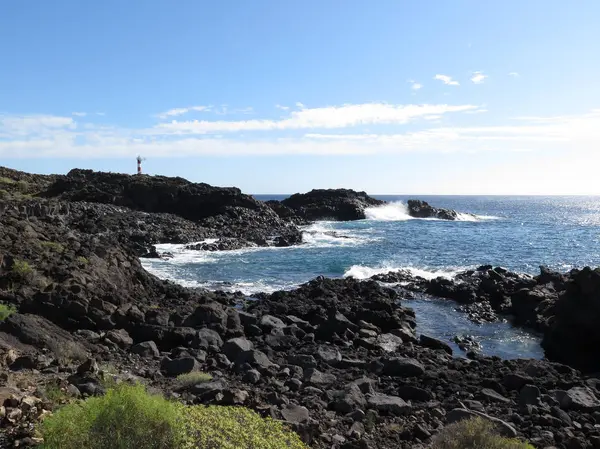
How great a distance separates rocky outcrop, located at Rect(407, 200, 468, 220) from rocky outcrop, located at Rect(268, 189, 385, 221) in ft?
22.6

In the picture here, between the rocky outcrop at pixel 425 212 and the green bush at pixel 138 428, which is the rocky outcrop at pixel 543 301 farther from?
the rocky outcrop at pixel 425 212

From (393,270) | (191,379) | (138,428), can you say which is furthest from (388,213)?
(138,428)

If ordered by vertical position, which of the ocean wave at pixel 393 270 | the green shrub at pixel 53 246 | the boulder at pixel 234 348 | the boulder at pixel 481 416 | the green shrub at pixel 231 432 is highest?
the green shrub at pixel 53 246

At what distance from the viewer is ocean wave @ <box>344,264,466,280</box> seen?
1382 inches

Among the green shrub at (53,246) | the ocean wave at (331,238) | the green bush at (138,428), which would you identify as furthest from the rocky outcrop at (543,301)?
the ocean wave at (331,238)

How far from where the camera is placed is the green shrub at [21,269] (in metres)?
16.3

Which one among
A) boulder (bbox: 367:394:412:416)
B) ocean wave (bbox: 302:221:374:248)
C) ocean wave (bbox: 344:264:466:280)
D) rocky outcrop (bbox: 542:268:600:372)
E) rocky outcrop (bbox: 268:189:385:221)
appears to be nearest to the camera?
boulder (bbox: 367:394:412:416)

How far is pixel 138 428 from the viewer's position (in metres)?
5.62

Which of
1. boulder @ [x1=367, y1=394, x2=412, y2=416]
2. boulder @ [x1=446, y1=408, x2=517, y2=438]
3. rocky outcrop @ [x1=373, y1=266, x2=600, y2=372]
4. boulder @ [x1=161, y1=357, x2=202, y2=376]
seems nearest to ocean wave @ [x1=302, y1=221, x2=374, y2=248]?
rocky outcrop @ [x1=373, y1=266, x2=600, y2=372]

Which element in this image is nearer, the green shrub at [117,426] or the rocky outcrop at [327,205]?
the green shrub at [117,426]

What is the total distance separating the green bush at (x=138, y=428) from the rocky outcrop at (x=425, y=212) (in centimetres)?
9569

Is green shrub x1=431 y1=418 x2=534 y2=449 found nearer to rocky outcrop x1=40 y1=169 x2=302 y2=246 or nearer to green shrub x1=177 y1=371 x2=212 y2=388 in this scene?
green shrub x1=177 y1=371 x2=212 y2=388

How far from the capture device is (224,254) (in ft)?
140

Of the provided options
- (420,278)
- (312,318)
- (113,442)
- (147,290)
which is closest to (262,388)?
(113,442)
